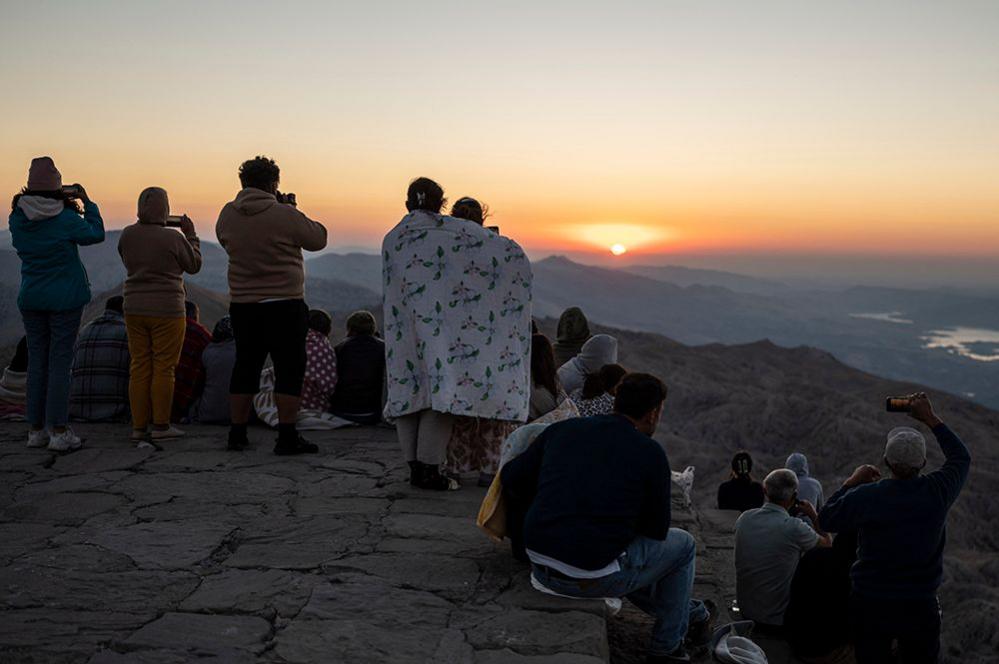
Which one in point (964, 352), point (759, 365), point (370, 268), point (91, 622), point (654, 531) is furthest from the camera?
point (964, 352)

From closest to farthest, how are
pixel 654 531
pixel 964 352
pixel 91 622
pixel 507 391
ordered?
pixel 91 622, pixel 654 531, pixel 507 391, pixel 964 352

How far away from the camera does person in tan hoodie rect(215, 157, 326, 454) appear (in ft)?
16.1

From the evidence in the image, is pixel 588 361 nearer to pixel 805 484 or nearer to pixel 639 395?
pixel 805 484

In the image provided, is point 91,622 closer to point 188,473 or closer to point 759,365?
point 188,473

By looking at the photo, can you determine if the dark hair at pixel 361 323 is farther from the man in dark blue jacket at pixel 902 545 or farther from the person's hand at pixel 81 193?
the man in dark blue jacket at pixel 902 545

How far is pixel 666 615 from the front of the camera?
3188 millimetres

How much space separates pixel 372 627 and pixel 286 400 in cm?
258

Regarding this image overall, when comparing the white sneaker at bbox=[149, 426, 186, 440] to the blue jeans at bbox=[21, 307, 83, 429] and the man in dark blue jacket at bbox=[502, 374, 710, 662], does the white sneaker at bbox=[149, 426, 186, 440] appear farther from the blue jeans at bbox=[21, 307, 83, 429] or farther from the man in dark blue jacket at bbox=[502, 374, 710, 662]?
the man in dark blue jacket at bbox=[502, 374, 710, 662]

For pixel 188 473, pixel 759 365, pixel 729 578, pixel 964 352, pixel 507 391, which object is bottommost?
pixel 964 352

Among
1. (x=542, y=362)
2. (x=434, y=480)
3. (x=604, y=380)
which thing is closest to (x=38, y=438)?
(x=434, y=480)

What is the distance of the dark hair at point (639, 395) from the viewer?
3.03 m

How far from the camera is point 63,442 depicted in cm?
535

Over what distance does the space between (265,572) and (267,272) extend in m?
2.15

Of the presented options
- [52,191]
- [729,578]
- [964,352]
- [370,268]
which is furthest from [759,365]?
[964,352]
